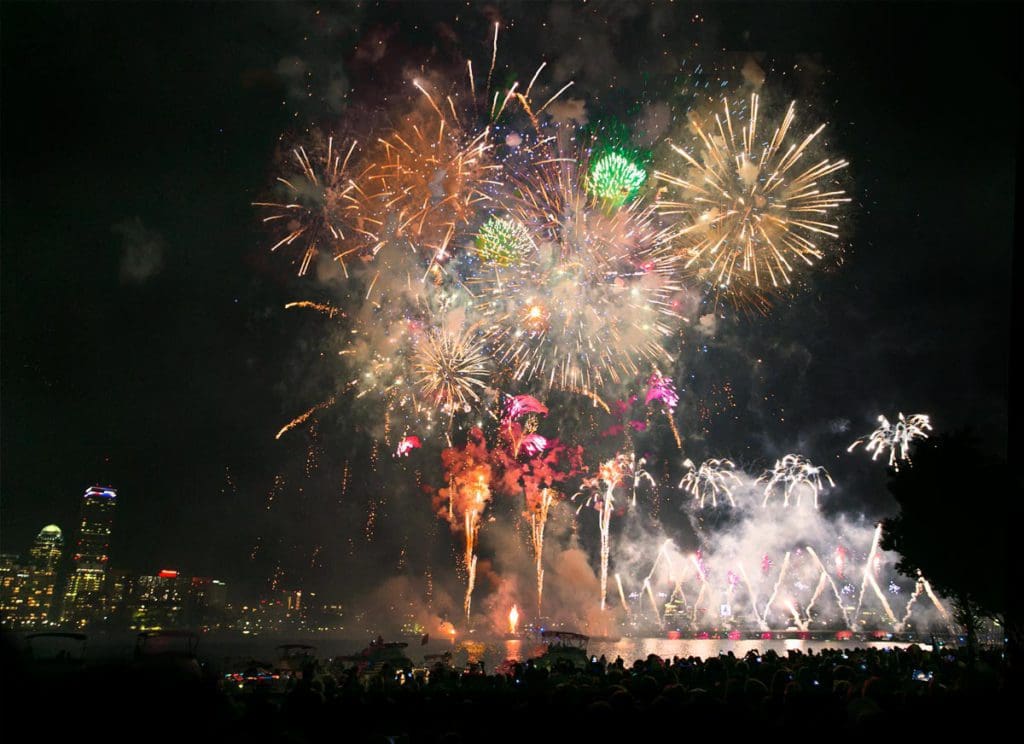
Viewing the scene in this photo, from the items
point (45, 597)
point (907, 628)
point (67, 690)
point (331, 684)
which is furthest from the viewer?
point (907, 628)

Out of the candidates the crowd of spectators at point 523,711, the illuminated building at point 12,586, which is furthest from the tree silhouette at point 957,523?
the illuminated building at point 12,586

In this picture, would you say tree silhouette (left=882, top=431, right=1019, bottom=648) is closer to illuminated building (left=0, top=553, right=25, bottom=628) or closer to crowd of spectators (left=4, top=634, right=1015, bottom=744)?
crowd of spectators (left=4, top=634, right=1015, bottom=744)

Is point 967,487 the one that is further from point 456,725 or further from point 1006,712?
point 456,725

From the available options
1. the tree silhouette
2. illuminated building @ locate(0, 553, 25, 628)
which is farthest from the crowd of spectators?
illuminated building @ locate(0, 553, 25, 628)

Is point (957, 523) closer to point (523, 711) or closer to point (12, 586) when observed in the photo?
point (523, 711)

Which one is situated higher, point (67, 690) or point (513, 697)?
point (67, 690)

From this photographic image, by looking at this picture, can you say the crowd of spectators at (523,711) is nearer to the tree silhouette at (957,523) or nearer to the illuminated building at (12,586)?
the tree silhouette at (957,523)

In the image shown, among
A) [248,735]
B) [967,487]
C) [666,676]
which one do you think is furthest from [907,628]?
[248,735]

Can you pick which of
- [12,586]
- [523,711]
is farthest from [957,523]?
[12,586]

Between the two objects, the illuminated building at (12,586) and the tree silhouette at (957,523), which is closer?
the tree silhouette at (957,523)
